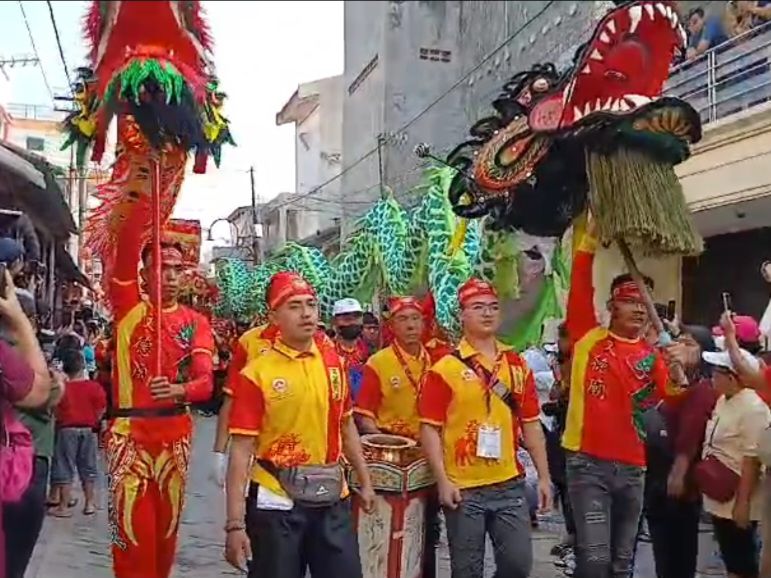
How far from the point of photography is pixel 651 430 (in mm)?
5863

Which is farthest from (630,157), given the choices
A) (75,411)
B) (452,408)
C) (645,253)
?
(75,411)

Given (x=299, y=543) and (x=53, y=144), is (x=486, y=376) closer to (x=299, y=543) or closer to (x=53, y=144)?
(x=299, y=543)

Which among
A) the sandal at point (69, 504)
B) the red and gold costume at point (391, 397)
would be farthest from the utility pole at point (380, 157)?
the red and gold costume at point (391, 397)

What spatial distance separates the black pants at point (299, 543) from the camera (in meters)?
4.27

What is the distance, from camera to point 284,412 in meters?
4.31

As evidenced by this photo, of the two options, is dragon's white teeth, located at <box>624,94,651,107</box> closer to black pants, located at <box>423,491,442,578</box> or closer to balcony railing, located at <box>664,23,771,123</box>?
black pants, located at <box>423,491,442,578</box>

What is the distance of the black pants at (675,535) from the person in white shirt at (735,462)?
0.13 m

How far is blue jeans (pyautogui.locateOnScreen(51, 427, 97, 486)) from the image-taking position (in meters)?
9.26

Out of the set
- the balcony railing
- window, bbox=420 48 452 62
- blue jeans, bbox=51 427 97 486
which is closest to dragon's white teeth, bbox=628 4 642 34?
window, bbox=420 48 452 62

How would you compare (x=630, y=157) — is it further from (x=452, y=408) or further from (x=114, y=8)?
(x=114, y=8)

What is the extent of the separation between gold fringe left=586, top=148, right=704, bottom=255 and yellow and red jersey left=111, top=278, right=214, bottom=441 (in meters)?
1.96

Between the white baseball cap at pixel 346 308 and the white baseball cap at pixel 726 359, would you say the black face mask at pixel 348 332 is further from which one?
the white baseball cap at pixel 726 359

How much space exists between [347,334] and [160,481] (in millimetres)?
2600

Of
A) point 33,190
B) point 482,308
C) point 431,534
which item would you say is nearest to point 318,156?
point 33,190
